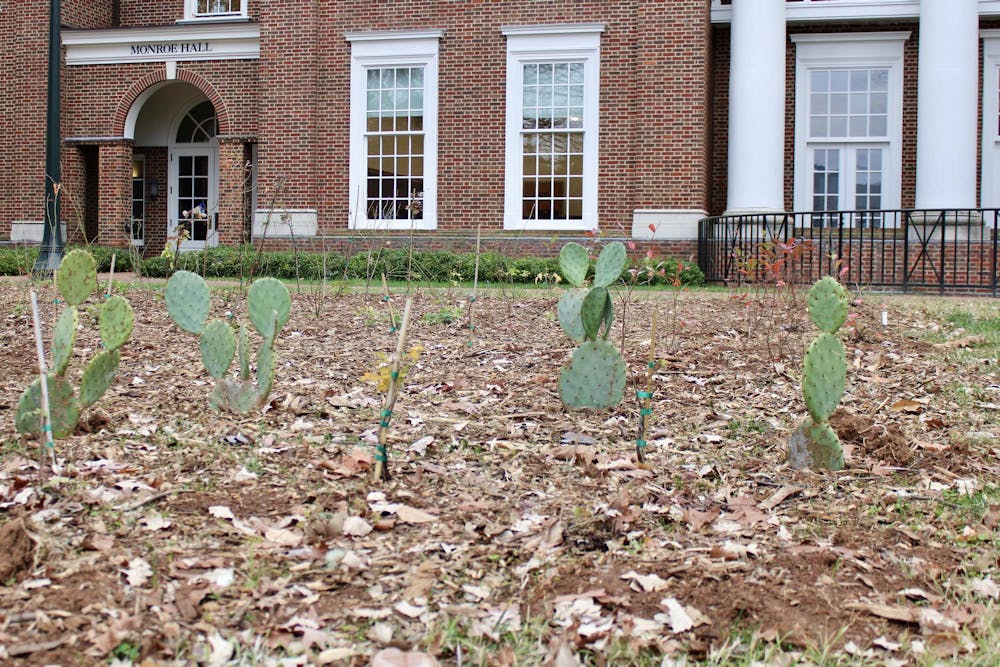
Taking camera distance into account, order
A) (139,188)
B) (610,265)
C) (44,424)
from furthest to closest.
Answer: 1. (139,188)
2. (610,265)
3. (44,424)

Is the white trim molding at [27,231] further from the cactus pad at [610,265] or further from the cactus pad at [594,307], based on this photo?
the cactus pad at [594,307]

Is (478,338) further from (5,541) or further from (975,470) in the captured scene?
(5,541)

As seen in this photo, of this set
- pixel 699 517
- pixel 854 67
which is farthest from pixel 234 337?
pixel 854 67

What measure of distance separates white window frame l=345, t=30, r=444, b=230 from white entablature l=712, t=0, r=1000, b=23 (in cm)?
531

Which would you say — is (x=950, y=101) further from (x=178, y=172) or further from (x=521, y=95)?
(x=178, y=172)

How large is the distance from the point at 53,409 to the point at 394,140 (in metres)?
14.1

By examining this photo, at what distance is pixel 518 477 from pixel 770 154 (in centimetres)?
1388

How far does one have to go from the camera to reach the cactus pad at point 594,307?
4422mm

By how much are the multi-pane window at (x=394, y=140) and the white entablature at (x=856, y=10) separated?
5723 millimetres

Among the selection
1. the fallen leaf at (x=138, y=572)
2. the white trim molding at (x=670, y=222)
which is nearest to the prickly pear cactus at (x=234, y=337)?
the fallen leaf at (x=138, y=572)

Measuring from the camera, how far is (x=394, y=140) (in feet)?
57.3

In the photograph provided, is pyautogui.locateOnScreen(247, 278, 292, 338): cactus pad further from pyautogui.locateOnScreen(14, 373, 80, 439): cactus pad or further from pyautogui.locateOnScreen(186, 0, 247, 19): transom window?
pyautogui.locateOnScreen(186, 0, 247, 19): transom window

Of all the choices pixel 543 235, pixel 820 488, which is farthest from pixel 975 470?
pixel 543 235

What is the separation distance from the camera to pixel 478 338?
6680mm
